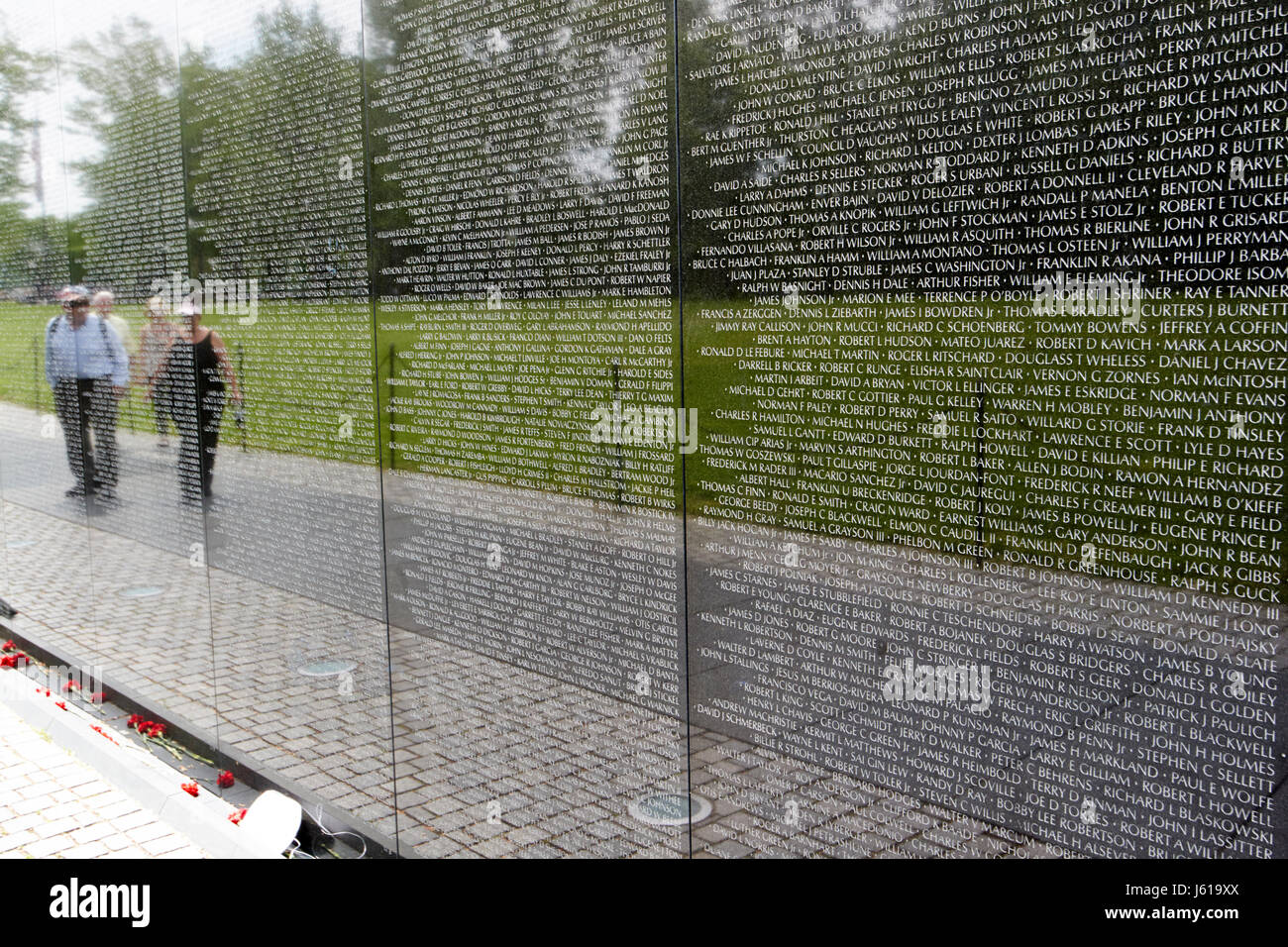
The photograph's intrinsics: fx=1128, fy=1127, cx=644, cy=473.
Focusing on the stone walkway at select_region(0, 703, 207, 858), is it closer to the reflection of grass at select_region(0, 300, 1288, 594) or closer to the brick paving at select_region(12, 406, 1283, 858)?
the brick paving at select_region(12, 406, 1283, 858)

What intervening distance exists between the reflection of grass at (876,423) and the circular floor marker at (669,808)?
1073 millimetres

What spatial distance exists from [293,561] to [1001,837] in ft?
13.5

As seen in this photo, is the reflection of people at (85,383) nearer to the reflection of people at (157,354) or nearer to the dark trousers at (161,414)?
the reflection of people at (157,354)

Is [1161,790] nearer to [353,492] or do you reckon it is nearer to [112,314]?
[353,492]

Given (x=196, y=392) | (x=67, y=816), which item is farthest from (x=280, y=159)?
(x=67, y=816)

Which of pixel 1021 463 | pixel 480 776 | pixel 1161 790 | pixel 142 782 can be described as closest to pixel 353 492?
pixel 480 776

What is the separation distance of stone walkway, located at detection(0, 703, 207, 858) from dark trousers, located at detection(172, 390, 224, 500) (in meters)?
1.74

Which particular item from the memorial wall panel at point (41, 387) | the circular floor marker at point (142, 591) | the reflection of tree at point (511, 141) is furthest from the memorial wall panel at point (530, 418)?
the memorial wall panel at point (41, 387)

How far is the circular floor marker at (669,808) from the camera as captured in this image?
4105 mm

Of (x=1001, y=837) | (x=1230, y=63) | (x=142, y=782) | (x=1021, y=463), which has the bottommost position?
(x=142, y=782)

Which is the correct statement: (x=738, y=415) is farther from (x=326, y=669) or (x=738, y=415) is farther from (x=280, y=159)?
(x=280, y=159)

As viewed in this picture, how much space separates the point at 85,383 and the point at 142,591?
1.63m

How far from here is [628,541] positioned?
4.30 metres

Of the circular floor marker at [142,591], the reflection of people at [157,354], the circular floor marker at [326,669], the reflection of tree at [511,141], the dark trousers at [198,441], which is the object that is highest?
the reflection of tree at [511,141]
